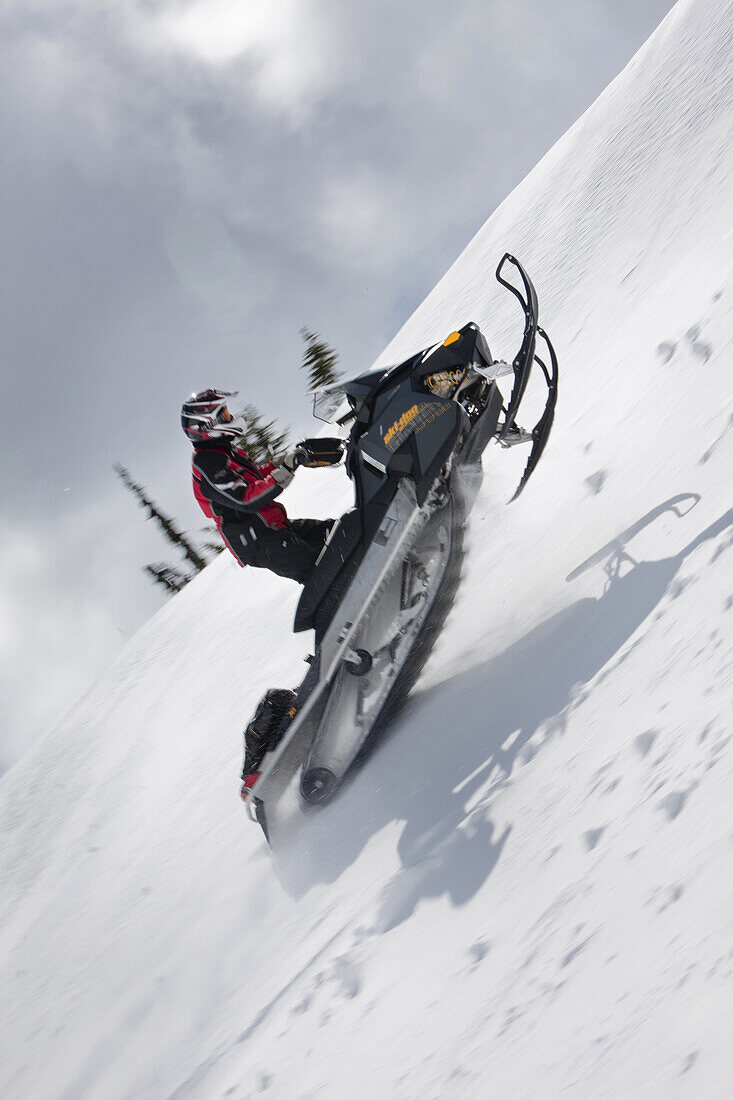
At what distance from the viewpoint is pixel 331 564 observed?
5.08 metres

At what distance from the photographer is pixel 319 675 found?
5059 millimetres

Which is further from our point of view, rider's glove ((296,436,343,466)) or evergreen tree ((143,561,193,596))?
evergreen tree ((143,561,193,596))

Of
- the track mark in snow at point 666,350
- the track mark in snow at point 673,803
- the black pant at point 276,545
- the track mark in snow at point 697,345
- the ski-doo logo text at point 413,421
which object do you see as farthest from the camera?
the track mark in snow at point 666,350

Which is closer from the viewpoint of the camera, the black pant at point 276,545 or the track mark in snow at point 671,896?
the track mark in snow at point 671,896

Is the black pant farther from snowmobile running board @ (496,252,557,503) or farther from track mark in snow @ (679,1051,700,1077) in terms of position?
track mark in snow @ (679,1051,700,1077)

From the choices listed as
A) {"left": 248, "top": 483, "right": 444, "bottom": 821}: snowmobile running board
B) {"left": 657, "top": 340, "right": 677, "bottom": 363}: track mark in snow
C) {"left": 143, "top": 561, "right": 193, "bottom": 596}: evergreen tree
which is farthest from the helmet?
{"left": 143, "top": 561, "right": 193, "bottom": 596}: evergreen tree

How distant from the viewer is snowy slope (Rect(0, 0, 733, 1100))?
8.02ft

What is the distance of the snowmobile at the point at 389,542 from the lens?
4.56 metres

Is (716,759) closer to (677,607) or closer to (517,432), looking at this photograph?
(677,607)

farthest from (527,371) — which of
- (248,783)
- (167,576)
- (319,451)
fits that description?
(167,576)

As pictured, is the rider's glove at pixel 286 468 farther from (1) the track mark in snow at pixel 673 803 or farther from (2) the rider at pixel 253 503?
(1) the track mark in snow at pixel 673 803

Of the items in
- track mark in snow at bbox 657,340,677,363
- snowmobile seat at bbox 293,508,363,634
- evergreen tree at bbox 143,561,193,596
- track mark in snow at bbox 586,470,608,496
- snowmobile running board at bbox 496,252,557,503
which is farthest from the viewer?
evergreen tree at bbox 143,561,193,596

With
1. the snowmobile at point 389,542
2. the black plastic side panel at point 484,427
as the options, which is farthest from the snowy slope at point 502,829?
the black plastic side panel at point 484,427

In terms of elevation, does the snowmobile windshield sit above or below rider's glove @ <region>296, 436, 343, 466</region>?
above
